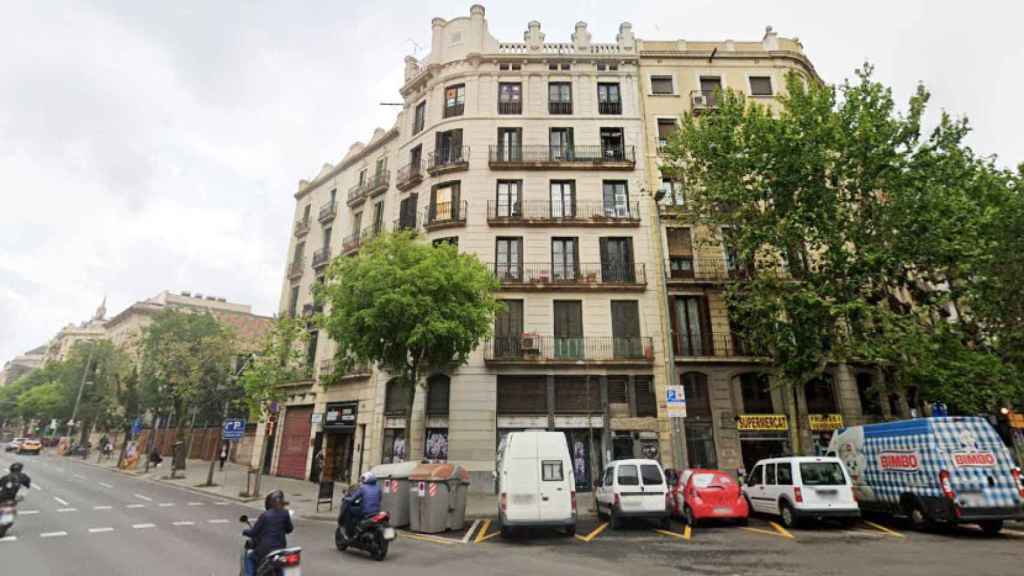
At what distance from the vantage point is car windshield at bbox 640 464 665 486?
1244 centimetres

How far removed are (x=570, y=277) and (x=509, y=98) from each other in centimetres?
1085

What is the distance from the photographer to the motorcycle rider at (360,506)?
31.8 feet

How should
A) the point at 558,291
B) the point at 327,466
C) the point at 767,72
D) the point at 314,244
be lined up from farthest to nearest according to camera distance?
the point at 314,244
the point at 767,72
the point at 327,466
the point at 558,291

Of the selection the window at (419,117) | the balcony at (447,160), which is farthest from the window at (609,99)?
the window at (419,117)

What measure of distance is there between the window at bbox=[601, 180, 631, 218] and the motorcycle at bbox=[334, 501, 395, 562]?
1844cm

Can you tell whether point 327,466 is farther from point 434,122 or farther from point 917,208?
point 917,208

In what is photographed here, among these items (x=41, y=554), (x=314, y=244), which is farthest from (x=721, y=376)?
(x=314, y=244)

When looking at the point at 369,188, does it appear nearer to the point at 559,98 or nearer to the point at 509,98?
the point at 509,98

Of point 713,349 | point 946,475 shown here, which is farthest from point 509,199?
point 946,475

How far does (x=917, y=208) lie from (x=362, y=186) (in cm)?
2622

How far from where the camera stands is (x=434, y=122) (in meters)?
27.0

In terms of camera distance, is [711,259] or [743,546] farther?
[711,259]

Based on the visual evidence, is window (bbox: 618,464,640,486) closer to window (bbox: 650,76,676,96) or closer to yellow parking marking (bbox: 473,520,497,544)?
yellow parking marking (bbox: 473,520,497,544)

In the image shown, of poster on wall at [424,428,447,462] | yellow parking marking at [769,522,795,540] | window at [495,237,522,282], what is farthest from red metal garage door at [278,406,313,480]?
yellow parking marking at [769,522,795,540]
